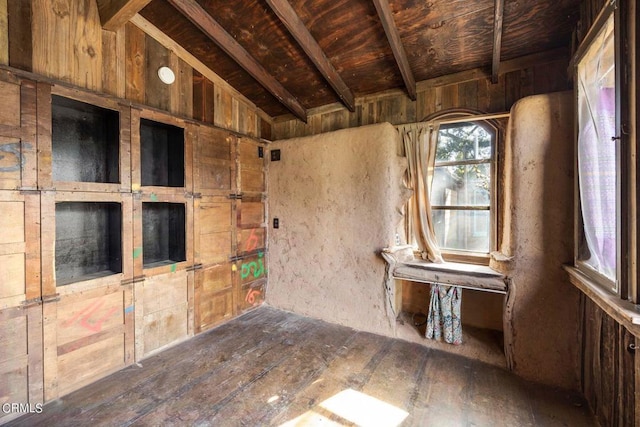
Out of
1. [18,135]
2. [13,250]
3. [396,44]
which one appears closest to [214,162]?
[18,135]

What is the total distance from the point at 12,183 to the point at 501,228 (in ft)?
12.4

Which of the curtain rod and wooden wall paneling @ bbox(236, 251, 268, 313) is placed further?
wooden wall paneling @ bbox(236, 251, 268, 313)

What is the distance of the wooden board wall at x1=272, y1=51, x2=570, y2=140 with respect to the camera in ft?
7.44

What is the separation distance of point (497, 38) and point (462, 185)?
1.28 metres

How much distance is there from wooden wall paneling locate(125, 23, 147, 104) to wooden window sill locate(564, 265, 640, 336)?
3470 millimetres

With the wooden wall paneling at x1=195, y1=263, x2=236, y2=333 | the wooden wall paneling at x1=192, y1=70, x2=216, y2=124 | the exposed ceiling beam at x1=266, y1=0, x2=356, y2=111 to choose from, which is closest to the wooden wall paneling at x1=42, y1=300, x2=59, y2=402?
the wooden wall paneling at x1=195, y1=263, x2=236, y2=333

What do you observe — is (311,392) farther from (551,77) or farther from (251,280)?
(551,77)

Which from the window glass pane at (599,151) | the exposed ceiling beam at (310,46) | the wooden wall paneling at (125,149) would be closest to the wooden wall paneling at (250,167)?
the wooden wall paneling at (125,149)

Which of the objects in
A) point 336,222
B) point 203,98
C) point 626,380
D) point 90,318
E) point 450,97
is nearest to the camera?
point 626,380

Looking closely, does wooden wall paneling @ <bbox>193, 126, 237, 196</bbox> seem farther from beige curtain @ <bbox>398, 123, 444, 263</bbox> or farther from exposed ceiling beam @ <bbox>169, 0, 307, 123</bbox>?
beige curtain @ <bbox>398, 123, 444, 263</bbox>

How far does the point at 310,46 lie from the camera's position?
2.31 m

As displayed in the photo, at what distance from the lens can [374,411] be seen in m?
1.75

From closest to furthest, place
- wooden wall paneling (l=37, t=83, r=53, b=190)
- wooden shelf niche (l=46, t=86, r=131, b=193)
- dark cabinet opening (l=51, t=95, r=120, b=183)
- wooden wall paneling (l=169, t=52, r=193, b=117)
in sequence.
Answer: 1. wooden wall paneling (l=37, t=83, r=53, b=190)
2. wooden shelf niche (l=46, t=86, r=131, b=193)
3. dark cabinet opening (l=51, t=95, r=120, b=183)
4. wooden wall paneling (l=169, t=52, r=193, b=117)

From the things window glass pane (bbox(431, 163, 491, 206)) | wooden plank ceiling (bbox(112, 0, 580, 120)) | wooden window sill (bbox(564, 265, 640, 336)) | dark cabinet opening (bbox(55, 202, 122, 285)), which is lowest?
wooden window sill (bbox(564, 265, 640, 336))
